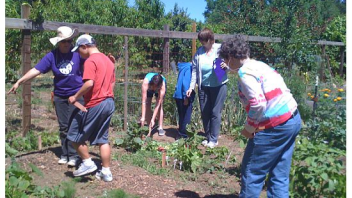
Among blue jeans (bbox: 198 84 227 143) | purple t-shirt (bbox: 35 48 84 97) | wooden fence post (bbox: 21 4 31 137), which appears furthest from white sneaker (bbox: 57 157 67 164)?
blue jeans (bbox: 198 84 227 143)

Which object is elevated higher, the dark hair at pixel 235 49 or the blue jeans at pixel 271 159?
the dark hair at pixel 235 49

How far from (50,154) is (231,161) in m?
2.44

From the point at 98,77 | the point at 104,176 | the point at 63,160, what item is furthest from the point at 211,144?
the point at 98,77

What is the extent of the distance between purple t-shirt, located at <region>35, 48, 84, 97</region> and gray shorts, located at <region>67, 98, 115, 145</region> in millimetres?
553

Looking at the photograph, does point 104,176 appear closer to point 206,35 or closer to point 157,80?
point 157,80

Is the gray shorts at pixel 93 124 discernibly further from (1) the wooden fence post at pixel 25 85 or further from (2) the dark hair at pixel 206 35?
(2) the dark hair at pixel 206 35

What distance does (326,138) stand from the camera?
4.17m

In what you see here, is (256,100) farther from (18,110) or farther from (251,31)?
(251,31)

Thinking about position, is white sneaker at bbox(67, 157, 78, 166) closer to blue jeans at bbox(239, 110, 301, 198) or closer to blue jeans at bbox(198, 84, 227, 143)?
blue jeans at bbox(198, 84, 227, 143)

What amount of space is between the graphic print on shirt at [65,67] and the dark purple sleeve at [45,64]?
0.32 ft

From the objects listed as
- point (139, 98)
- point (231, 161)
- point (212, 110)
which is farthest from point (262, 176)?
point (139, 98)

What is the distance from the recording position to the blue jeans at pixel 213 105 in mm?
6590

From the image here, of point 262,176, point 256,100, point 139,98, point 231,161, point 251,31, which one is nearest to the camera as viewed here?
point 256,100

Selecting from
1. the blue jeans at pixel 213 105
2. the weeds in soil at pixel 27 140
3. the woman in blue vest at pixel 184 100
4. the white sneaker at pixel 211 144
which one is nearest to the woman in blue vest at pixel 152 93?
the woman in blue vest at pixel 184 100
